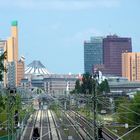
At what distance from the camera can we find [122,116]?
49.6 meters

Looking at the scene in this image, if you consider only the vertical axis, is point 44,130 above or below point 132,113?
below

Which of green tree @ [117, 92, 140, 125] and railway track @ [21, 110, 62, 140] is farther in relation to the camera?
railway track @ [21, 110, 62, 140]

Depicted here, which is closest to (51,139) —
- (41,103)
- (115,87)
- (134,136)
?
(134,136)

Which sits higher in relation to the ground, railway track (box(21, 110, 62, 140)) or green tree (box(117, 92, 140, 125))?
green tree (box(117, 92, 140, 125))

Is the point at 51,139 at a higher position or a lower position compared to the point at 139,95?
lower

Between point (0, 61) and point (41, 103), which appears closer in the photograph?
point (0, 61)

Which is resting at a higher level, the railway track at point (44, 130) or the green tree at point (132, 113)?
the green tree at point (132, 113)

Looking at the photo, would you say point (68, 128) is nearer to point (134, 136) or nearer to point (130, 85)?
point (134, 136)

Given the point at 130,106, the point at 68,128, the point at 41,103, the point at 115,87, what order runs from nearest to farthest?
the point at 130,106
the point at 68,128
the point at 41,103
the point at 115,87

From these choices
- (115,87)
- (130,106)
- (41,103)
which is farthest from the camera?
(115,87)

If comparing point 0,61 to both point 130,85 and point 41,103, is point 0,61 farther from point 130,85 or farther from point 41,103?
point 130,85

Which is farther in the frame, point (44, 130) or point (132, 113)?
point (44, 130)

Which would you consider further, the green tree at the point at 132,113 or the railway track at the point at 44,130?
the railway track at the point at 44,130

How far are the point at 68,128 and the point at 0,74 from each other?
1169 centimetres
